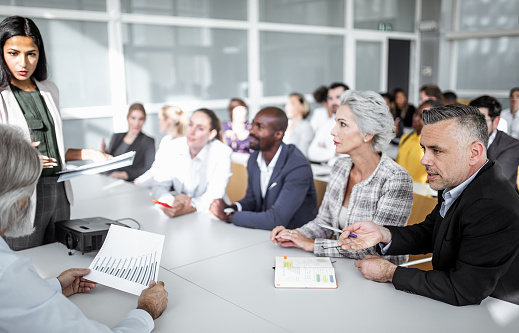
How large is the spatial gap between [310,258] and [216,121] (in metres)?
1.82

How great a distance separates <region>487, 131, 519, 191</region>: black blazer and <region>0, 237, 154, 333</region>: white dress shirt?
3382 mm

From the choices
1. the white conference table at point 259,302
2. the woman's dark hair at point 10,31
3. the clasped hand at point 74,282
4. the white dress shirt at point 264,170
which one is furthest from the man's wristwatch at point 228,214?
the woman's dark hair at point 10,31

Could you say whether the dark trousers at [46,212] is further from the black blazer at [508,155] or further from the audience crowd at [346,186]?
the black blazer at [508,155]

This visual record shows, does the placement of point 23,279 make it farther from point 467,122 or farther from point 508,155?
point 508,155

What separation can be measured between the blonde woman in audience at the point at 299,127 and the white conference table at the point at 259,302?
3.67 meters

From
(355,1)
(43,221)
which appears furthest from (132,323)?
(355,1)

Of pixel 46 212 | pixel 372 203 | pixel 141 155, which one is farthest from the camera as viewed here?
pixel 141 155

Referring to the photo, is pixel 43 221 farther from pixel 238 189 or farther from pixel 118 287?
pixel 238 189

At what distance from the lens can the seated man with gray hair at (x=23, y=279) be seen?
1.17 meters

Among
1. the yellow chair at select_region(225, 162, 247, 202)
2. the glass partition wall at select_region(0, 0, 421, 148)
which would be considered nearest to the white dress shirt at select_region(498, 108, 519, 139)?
the glass partition wall at select_region(0, 0, 421, 148)

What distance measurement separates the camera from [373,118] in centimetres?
245

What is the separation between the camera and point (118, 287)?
5.95 ft

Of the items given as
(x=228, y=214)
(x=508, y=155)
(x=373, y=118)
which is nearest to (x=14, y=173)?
(x=228, y=214)

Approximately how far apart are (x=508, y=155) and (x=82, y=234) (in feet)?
10.3
